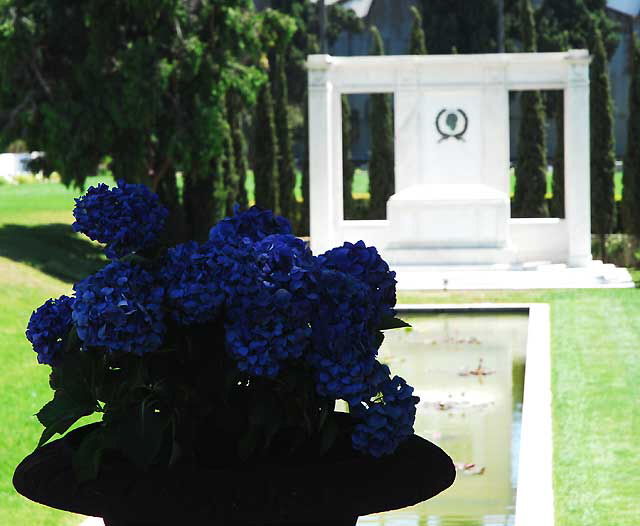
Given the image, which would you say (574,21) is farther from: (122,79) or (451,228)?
(122,79)

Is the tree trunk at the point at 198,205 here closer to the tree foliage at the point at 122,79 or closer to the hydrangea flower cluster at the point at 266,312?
the tree foliage at the point at 122,79

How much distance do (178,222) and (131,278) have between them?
18850 millimetres

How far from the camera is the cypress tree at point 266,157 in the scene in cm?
2439

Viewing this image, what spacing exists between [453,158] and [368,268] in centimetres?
1703

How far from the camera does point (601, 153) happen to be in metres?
22.7

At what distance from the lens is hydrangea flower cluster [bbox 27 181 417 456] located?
2.58m

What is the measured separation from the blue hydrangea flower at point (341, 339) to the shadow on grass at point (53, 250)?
45.2 feet

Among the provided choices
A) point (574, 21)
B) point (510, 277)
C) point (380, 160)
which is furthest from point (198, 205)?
point (574, 21)

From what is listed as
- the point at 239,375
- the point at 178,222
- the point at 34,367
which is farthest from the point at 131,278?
the point at 178,222

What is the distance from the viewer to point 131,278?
263 cm

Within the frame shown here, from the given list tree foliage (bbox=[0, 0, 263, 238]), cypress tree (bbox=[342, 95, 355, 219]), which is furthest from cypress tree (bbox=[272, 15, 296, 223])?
tree foliage (bbox=[0, 0, 263, 238])

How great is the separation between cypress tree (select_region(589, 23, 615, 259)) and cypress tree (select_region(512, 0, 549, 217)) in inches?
53.0

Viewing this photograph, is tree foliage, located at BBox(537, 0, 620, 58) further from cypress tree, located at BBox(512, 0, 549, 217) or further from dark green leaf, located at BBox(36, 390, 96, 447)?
dark green leaf, located at BBox(36, 390, 96, 447)

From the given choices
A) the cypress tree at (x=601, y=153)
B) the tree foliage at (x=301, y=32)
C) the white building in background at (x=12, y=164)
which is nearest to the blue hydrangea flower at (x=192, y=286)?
the cypress tree at (x=601, y=153)
